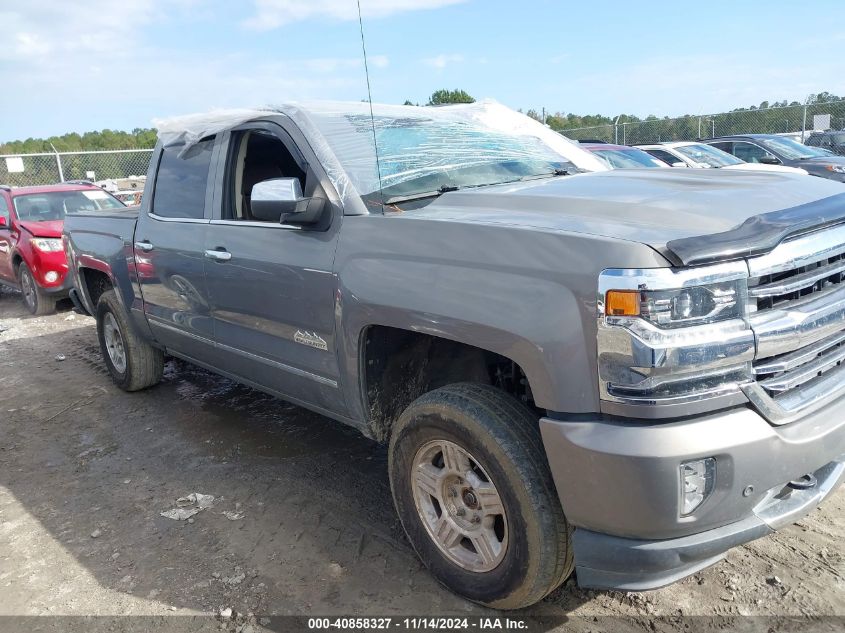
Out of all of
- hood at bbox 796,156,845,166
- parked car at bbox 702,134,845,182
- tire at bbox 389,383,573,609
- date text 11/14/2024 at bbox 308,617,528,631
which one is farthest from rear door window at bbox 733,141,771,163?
date text 11/14/2024 at bbox 308,617,528,631

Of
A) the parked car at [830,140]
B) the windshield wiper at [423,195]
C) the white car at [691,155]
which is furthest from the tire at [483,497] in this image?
the parked car at [830,140]

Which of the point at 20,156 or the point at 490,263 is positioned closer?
the point at 490,263

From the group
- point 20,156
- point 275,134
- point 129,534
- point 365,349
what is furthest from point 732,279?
point 20,156

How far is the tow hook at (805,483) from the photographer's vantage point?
89.9 inches

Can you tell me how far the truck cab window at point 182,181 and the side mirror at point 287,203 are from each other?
1.11 metres

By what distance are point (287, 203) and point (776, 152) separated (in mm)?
13613

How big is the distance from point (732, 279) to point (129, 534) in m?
3.04

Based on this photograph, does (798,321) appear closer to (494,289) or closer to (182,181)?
(494,289)

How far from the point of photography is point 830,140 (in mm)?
18844

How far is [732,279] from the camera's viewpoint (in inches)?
79.2

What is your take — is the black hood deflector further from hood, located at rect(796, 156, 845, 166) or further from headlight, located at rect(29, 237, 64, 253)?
hood, located at rect(796, 156, 845, 166)

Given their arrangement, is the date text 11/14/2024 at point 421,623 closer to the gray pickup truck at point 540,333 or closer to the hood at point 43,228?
the gray pickup truck at point 540,333

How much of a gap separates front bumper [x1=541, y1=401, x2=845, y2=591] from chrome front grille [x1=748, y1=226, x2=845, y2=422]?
0.30 feet

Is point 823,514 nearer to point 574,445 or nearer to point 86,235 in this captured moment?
point 574,445
